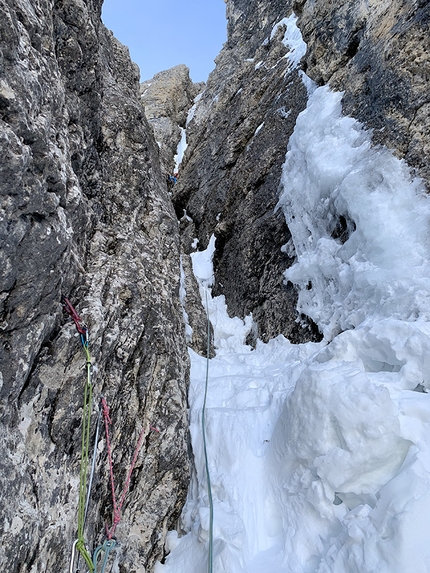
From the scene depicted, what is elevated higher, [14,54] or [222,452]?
[14,54]

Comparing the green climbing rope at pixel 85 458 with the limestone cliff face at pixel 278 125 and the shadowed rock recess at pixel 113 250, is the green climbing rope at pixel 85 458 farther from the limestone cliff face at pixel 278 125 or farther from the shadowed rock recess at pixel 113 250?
the limestone cliff face at pixel 278 125

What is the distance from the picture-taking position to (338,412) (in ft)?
11.4

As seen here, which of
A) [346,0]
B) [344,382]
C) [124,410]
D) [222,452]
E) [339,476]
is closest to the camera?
[339,476]

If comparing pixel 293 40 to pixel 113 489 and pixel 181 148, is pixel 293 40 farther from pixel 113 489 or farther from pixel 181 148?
pixel 113 489

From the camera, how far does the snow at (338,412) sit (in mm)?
3012

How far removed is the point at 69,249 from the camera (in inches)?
147

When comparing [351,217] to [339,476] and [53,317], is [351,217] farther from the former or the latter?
[53,317]

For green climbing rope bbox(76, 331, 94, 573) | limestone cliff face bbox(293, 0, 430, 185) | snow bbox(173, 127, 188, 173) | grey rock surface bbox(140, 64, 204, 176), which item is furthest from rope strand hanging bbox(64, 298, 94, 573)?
snow bbox(173, 127, 188, 173)

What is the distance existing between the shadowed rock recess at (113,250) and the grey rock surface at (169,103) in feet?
29.0

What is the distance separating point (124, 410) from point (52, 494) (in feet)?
3.96

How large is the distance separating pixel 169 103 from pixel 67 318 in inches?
884

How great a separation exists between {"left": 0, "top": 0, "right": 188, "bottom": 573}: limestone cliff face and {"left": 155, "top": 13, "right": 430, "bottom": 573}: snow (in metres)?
0.67

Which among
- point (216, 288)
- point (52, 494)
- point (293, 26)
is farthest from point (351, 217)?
point (293, 26)

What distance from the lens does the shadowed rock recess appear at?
2.84m
